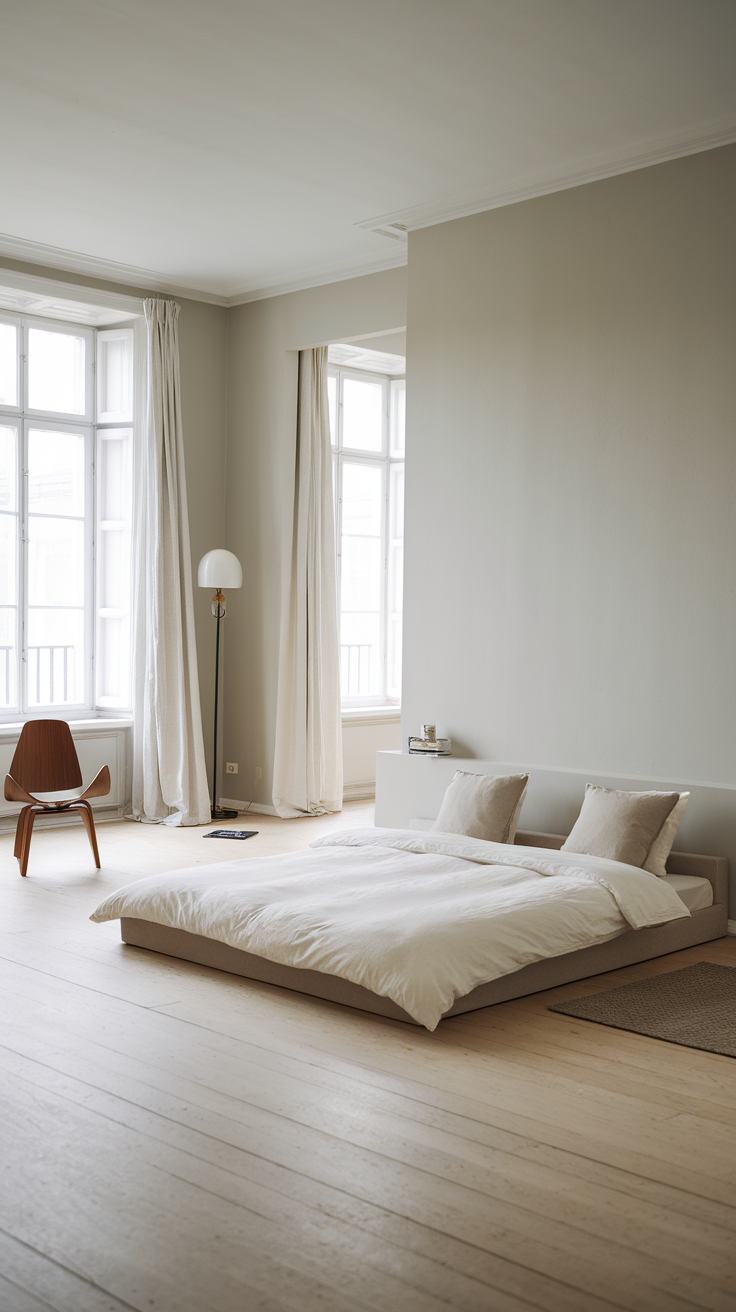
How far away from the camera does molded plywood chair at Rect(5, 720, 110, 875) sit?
18.3ft

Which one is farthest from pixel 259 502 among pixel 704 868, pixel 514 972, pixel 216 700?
pixel 514 972

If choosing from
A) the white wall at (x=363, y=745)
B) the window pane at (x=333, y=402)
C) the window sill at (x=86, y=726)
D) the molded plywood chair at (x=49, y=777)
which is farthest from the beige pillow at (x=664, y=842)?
the window pane at (x=333, y=402)

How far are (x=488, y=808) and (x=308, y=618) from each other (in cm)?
285

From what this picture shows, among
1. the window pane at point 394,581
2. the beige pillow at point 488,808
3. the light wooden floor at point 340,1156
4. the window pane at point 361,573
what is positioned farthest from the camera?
the window pane at point 394,581

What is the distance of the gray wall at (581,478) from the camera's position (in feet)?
16.0

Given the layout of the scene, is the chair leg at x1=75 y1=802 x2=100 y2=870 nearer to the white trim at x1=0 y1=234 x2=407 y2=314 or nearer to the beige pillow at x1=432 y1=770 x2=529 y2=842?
the beige pillow at x1=432 y1=770 x2=529 y2=842

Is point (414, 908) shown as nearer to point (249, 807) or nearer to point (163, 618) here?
point (163, 618)

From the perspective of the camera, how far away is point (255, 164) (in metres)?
5.32

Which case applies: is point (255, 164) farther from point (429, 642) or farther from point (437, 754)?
point (437, 754)

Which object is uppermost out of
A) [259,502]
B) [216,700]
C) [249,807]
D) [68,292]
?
[68,292]

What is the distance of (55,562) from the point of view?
24.3 feet

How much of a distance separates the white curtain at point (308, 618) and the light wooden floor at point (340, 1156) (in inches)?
143

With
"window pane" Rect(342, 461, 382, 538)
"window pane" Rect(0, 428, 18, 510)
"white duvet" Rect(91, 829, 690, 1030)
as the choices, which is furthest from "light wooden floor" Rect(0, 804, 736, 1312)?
"window pane" Rect(342, 461, 382, 538)

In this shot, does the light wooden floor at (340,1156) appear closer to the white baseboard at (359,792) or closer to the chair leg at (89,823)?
the chair leg at (89,823)
